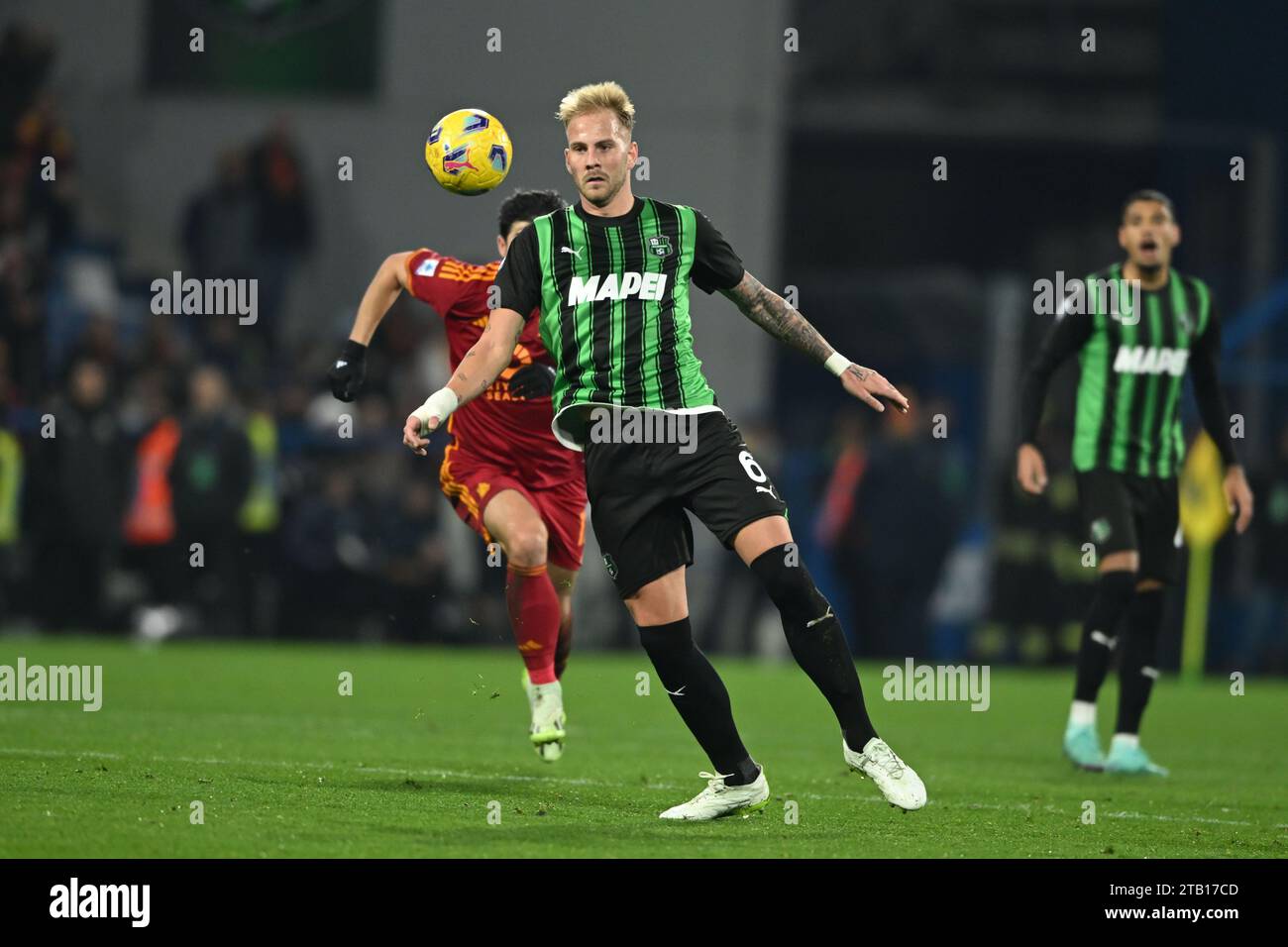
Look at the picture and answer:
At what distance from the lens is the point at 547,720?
8.37 m

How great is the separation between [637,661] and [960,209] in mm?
14391

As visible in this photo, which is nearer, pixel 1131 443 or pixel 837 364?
pixel 837 364

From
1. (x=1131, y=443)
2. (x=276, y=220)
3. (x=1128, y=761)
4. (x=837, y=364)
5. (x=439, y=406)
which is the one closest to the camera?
(x=439, y=406)

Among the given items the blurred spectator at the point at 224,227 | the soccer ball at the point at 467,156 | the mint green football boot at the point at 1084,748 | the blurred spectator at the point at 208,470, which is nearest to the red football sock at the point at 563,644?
the soccer ball at the point at 467,156

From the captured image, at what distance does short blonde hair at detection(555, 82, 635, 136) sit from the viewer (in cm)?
659

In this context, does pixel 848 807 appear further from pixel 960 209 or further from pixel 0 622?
pixel 960 209

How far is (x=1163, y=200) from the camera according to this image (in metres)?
9.38

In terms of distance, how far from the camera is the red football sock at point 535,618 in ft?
27.8

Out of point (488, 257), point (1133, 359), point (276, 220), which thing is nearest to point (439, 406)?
point (1133, 359)

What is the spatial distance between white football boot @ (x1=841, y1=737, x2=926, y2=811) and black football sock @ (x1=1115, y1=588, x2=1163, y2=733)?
302 cm

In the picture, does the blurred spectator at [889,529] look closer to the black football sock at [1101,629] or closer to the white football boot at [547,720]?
the black football sock at [1101,629]

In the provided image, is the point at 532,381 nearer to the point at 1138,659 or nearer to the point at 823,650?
the point at 823,650

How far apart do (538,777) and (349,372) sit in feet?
5.83

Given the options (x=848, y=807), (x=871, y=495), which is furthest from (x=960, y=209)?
(x=848, y=807)
